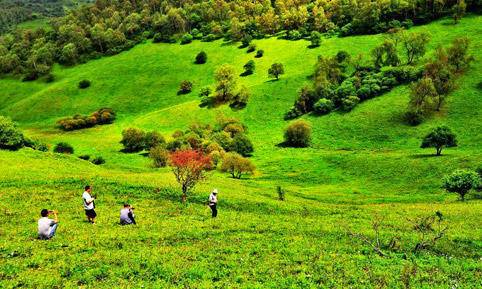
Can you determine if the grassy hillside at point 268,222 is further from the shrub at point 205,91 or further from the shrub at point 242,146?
the shrub at point 205,91

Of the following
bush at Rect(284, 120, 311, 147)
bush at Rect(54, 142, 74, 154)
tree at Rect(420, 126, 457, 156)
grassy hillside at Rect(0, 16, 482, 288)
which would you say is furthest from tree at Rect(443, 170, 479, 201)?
bush at Rect(54, 142, 74, 154)

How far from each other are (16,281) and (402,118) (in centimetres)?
11870

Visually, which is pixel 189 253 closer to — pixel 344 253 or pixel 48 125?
pixel 344 253

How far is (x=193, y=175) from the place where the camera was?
43.3m

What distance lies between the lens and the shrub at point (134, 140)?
12900cm

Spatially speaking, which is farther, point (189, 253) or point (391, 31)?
point (391, 31)

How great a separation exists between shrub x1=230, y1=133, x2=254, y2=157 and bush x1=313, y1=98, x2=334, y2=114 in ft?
107

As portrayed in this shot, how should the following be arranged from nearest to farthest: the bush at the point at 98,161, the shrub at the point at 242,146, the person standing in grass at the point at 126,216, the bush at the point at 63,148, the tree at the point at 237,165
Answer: the person standing in grass at the point at 126,216 → the tree at the point at 237,165 → the bush at the point at 98,161 → the shrub at the point at 242,146 → the bush at the point at 63,148

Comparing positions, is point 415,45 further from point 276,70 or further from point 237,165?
point 237,165

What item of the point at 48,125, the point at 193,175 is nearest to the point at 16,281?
the point at 193,175

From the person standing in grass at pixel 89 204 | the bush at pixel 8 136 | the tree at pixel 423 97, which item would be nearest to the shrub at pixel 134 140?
the bush at pixel 8 136

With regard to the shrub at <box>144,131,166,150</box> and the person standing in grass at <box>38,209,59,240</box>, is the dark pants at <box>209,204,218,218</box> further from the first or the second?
the shrub at <box>144,131,166,150</box>

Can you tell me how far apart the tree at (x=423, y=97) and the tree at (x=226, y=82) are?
67.7 meters

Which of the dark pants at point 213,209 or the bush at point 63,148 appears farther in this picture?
the bush at point 63,148
